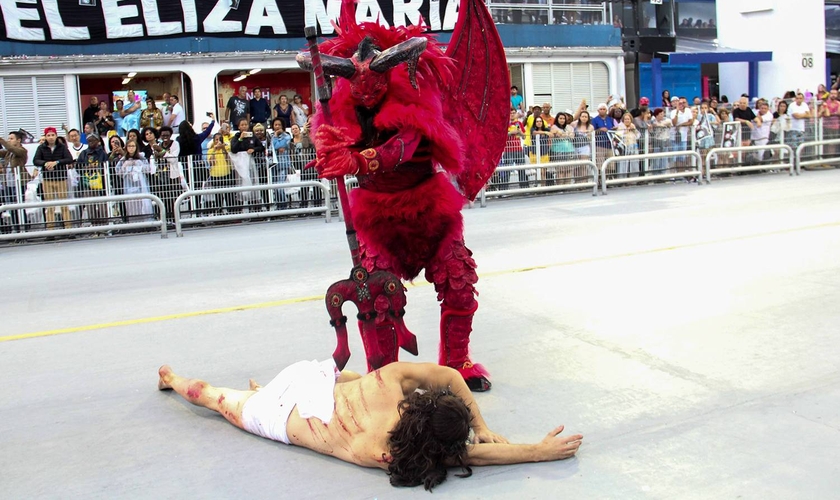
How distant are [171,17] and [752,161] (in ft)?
40.9

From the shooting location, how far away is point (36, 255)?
36.9ft

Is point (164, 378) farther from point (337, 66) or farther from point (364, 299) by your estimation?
point (337, 66)

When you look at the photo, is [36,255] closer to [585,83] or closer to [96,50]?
[96,50]

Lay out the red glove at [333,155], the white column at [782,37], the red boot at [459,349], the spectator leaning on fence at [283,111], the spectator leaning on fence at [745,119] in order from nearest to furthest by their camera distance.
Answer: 1. the red glove at [333,155]
2. the red boot at [459,349]
3. the spectator leaning on fence at [283,111]
4. the spectator leaning on fence at [745,119]
5. the white column at [782,37]

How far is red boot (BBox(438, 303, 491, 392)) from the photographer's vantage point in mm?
4816

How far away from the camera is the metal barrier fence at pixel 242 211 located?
12.5m

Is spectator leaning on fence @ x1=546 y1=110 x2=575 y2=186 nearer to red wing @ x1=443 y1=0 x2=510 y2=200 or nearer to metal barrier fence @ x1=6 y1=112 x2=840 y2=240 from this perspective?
metal barrier fence @ x1=6 y1=112 x2=840 y2=240

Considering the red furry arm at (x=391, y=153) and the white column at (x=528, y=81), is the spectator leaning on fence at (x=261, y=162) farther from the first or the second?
the red furry arm at (x=391, y=153)

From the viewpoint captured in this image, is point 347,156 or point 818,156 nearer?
point 347,156

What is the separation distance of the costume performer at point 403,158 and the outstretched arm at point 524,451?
0.97 m

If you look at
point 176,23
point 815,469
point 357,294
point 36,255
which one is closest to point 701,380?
point 815,469

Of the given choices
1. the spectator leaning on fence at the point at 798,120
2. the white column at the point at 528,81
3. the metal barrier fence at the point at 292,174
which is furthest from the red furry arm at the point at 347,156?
the white column at the point at 528,81

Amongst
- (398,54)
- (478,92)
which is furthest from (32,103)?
(398,54)

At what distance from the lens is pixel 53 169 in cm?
1230
